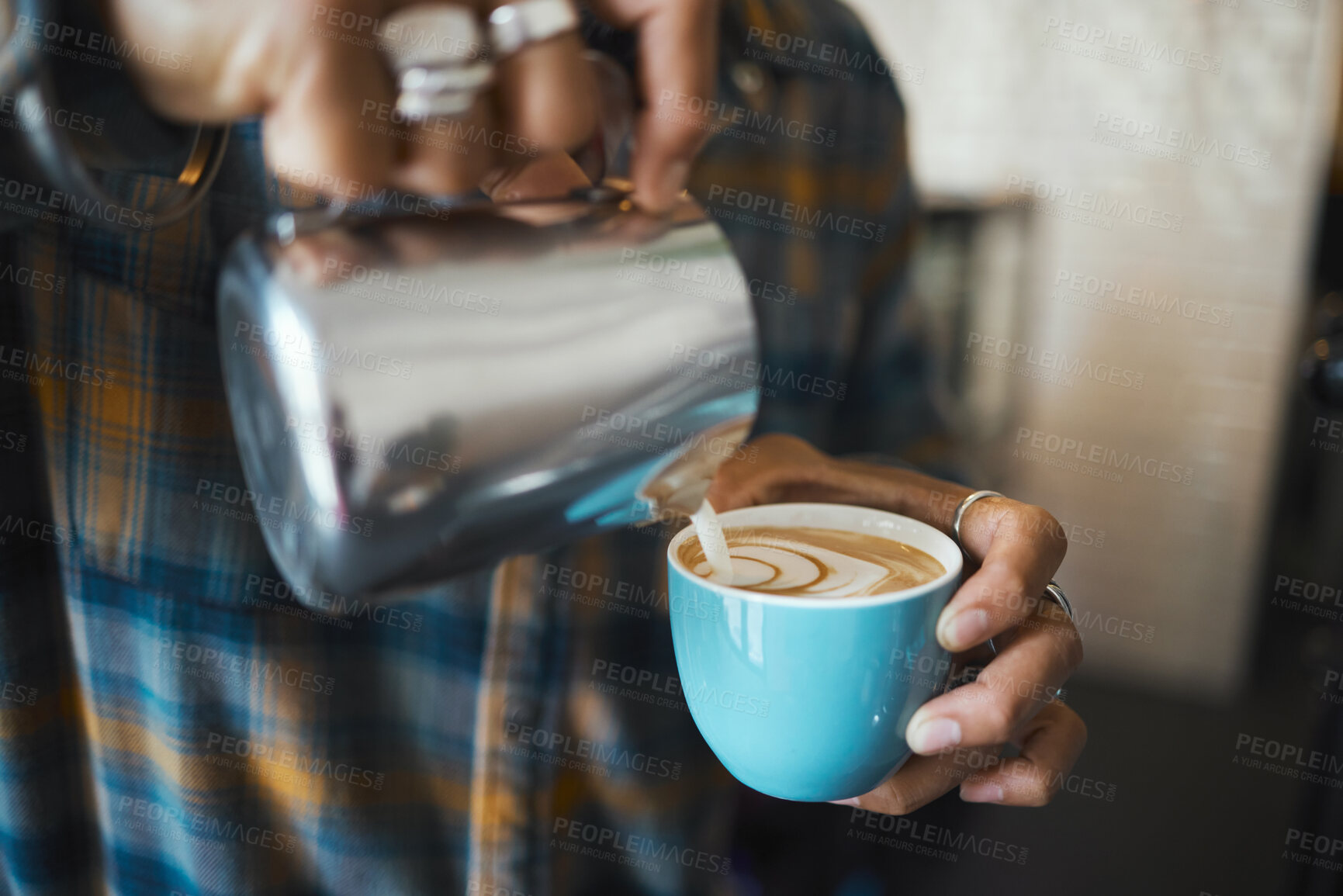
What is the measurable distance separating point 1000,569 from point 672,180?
0.28 metres

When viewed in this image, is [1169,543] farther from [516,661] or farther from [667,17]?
[667,17]

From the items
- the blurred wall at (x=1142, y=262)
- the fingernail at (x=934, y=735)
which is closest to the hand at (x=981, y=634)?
the fingernail at (x=934, y=735)

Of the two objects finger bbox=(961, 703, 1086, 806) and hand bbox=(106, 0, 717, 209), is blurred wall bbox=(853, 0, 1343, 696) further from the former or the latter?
hand bbox=(106, 0, 717, 209)

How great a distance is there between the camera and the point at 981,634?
0.46m

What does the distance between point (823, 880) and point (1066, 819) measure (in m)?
0.57

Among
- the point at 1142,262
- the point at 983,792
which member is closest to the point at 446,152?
the point at 983,792

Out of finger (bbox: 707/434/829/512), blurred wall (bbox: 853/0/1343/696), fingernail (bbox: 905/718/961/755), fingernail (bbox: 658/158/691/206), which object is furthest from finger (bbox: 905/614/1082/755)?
blurred wall (bbox: 853/0/1343/696)

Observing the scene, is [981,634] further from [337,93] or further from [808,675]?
[337,93]

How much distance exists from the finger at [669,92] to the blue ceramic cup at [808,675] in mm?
202

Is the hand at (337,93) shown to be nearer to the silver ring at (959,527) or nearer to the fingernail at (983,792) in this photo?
the silver ring at (959,527)

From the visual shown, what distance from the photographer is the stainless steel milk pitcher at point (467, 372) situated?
0.93 feet

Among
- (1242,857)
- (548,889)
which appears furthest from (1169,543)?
(548,889)

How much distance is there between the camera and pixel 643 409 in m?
0.34

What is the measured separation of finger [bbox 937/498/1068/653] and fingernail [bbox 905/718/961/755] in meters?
0.04
